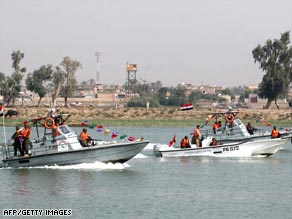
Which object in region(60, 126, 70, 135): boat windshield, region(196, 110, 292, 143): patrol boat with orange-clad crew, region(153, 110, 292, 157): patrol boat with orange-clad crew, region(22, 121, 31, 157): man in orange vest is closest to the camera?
region(22, 121, 31, 157): man in orange vest

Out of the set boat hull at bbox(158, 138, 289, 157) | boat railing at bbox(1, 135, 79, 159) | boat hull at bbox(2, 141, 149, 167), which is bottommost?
boat hull at bbox(158, 138, 289, 157)

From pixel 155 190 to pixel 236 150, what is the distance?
14565 millimetres

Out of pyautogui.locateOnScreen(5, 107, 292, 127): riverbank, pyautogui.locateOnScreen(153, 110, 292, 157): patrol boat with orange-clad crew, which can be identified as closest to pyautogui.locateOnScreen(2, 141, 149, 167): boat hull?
pyautogui.locateOnScreen(153, 110, 292, 157): patrol boat with orange-clad crew

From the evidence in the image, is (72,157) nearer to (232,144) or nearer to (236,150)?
(232,144)

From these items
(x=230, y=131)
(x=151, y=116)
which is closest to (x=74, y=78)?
(x=151, y=116)

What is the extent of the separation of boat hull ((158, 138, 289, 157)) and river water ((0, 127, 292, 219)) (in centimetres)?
97

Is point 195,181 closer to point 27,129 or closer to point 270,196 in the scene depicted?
point 270,196

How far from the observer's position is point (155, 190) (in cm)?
3616

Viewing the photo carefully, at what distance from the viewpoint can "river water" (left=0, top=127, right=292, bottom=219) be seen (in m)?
31.2

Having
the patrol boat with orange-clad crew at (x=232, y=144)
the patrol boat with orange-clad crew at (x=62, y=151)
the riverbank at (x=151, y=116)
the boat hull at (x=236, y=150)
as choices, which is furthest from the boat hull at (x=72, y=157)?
the riverbank at (x=151, y=116)

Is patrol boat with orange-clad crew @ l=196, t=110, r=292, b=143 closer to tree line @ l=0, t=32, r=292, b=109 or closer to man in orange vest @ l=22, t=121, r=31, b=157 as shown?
man in orange vest @ l=22, t=121, r=31, b=157

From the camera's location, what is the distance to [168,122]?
102 meters

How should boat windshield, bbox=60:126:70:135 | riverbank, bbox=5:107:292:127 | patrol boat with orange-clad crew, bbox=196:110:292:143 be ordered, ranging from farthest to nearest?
riverbank, bbox=5:107:292:127 < patrol boat with orange-clad crew, bbox=196:110:292:143 < boat windshield, bbox=60:126:70:135

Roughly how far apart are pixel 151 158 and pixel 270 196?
15137 mm
